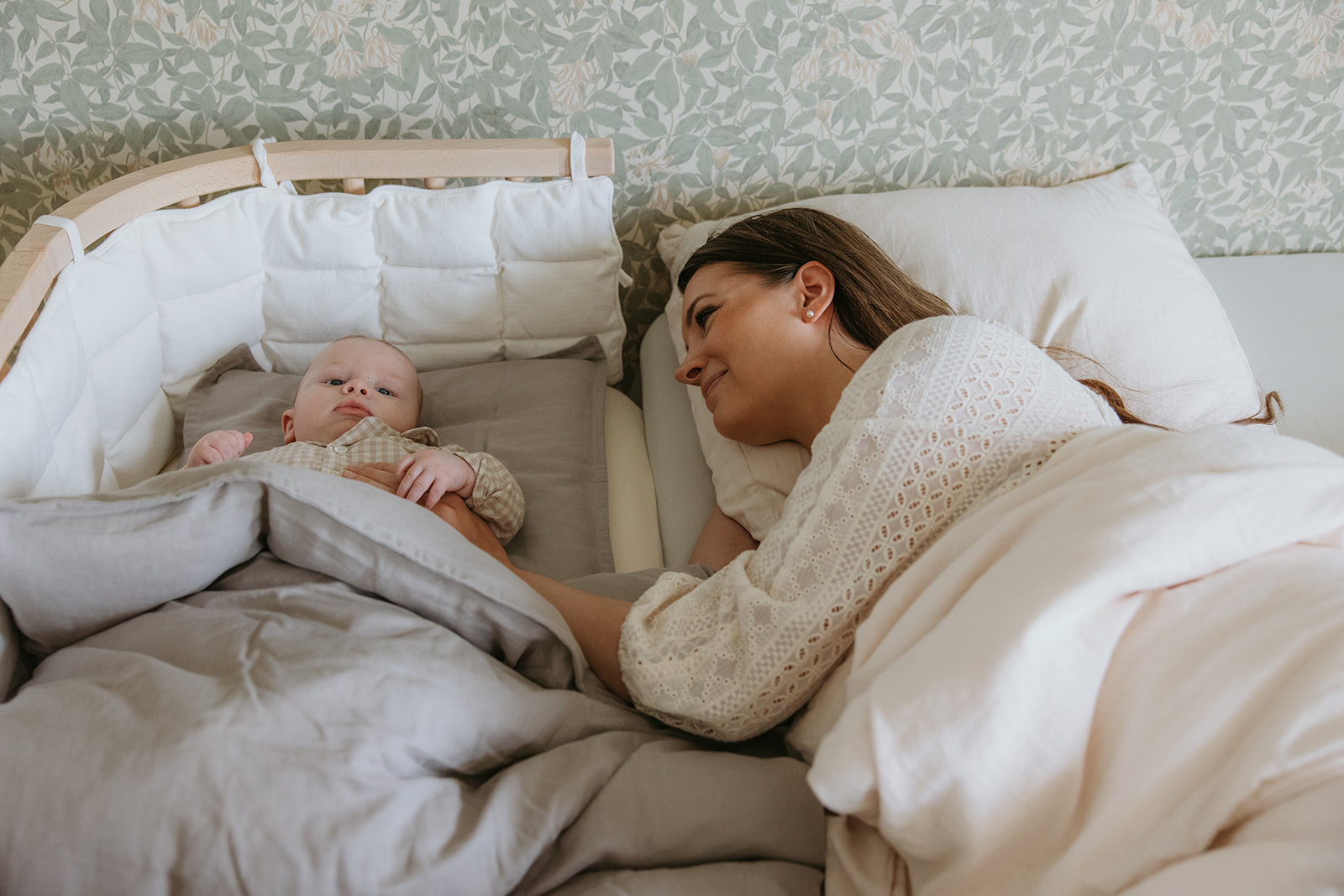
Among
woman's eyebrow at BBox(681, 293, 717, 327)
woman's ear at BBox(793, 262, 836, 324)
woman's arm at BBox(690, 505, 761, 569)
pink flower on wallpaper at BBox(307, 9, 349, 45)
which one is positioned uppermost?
pink flower on wallpaper at BBox(307, 9, 349, 45)

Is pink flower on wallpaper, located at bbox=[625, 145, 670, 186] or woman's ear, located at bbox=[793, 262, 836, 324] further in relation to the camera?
pink flower on wallpaper, located at bbox=[625, 145, 670, 186]

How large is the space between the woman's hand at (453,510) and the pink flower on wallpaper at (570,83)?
0.71m

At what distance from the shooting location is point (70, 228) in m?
1.01

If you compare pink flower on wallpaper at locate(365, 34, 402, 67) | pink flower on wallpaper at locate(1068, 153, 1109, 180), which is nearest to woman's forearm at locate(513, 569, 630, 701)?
pink flower on wallpaper at locate(365, 34, 402, 67)

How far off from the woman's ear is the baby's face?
0.60 m

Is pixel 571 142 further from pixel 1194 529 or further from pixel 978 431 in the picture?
pixel 1194 529

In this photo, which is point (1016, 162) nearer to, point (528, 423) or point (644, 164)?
point (644, 164)

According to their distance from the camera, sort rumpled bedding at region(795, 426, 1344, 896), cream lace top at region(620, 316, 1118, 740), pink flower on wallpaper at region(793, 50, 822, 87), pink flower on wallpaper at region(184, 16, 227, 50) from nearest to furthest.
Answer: rumpled bedding at region(795, 426, 1344, 896) → cream lace top at region(620, 316, 1118, 740) → pink flower on wallpaper at region(184, 16, 227, 50) → pink flower on wallpaper at region(793, 50, 822, 87)

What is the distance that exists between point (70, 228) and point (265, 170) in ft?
1.08

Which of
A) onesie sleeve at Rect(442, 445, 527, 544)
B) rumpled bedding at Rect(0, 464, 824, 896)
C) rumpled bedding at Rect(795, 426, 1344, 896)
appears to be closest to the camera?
rumpled bedding at Rect(795, 426, 1344, 896)

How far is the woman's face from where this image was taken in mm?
1066

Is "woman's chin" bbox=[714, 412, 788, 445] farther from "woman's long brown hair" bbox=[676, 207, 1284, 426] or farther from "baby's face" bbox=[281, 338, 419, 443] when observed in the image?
"baby's face" bbox=[281, 338, 419, 443]

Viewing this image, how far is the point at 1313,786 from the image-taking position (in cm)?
46

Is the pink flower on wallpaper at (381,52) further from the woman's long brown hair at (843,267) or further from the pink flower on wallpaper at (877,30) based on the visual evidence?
the pink flower on wallpaper at (877,30)
